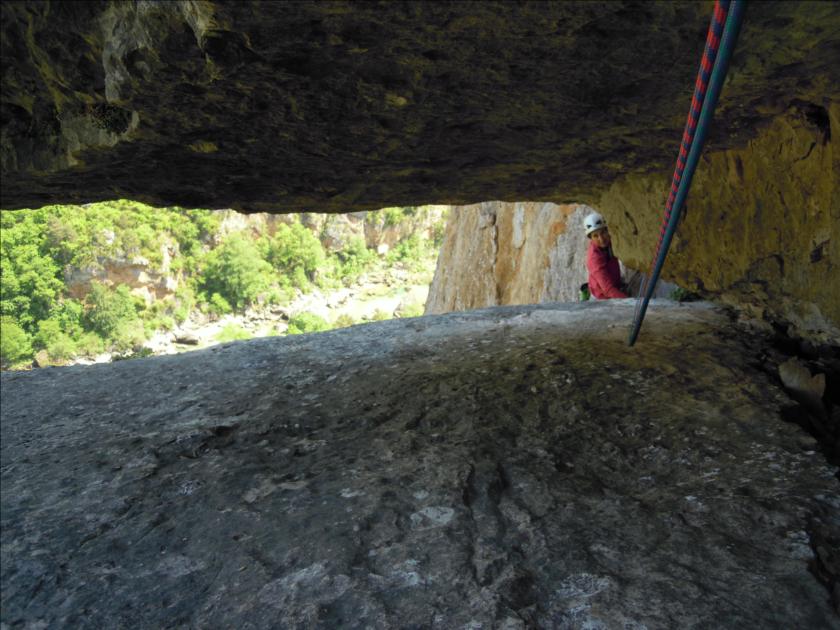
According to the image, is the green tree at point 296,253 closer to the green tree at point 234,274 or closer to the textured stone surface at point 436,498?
the green tree at point 234,274

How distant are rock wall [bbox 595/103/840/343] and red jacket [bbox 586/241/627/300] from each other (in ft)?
7.63

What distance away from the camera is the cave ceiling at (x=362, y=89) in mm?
1455

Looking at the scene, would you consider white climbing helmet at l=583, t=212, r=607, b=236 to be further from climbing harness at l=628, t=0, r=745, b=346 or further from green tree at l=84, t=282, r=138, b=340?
green tree at l=84, t=282, r=138, b=340

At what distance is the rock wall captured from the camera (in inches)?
81.4

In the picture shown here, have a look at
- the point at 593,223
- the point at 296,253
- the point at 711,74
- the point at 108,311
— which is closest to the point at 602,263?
the point at 593,223

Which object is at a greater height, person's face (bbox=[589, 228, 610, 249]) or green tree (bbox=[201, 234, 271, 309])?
person's face (bbox=[589, 228, 610, 249])

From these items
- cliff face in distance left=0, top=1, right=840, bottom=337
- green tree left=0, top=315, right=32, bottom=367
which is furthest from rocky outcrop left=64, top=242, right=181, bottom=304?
cliff face in distance left=0, top=1, right=840, bottom=337

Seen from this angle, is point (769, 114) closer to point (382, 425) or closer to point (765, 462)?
point (765, 462)

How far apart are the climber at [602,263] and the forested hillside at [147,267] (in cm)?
2755

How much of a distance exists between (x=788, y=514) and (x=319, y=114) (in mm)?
2006

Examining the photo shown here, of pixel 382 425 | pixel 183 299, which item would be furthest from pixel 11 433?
pixel 183 299

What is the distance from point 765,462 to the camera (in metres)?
1.84

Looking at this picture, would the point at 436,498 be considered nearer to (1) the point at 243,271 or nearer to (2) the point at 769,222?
(2) the point at 769,222

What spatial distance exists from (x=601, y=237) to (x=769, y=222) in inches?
129
